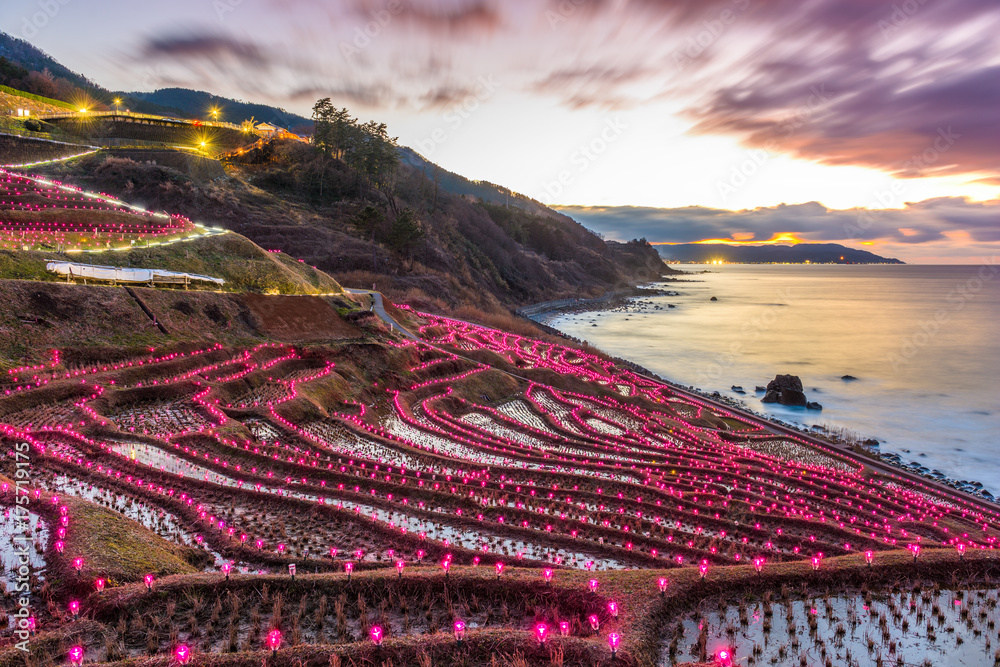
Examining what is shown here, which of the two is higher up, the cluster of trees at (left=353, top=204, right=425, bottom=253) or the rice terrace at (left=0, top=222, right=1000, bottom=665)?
the cluster of trees at (left=353, top=204, right=425, bottom=253)

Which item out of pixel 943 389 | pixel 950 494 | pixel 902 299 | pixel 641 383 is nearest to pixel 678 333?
pixel 943 389

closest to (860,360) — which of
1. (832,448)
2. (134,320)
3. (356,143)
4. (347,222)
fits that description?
(832,448)

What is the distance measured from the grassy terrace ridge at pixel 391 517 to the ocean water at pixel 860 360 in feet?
61.6

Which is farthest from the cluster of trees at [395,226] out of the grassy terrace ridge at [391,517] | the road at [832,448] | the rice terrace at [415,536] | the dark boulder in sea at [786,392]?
the dark boulder in sea at [786,392]

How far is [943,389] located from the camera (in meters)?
57.4

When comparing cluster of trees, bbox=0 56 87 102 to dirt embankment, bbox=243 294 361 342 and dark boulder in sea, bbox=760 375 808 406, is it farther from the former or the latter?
dark boulder in sea, bbox=760 375 808 406

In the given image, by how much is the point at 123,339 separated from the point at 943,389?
77.0 metres

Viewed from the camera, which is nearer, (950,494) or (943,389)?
(950,494)

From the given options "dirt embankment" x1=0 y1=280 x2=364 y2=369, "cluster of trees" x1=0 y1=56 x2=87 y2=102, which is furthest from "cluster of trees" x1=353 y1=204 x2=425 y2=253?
"cluster of trees" x1=0 y1=56 x2=87 y2=102

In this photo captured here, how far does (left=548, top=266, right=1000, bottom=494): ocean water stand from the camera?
43.0 m

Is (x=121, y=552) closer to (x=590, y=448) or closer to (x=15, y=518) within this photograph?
(x=15, y=518)

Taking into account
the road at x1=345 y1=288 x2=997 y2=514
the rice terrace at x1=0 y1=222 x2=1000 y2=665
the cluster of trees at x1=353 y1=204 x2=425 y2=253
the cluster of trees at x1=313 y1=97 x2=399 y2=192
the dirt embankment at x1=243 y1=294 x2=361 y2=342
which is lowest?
the road at x1=345 y1=288 x2=997 y2=514

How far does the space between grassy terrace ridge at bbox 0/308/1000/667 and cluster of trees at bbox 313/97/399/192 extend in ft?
263

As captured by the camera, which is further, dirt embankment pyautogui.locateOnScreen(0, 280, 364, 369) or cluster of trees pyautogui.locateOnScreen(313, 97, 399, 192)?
cluster of trees pyautogui.locateOnScreen(313, 97, 399, 192)
